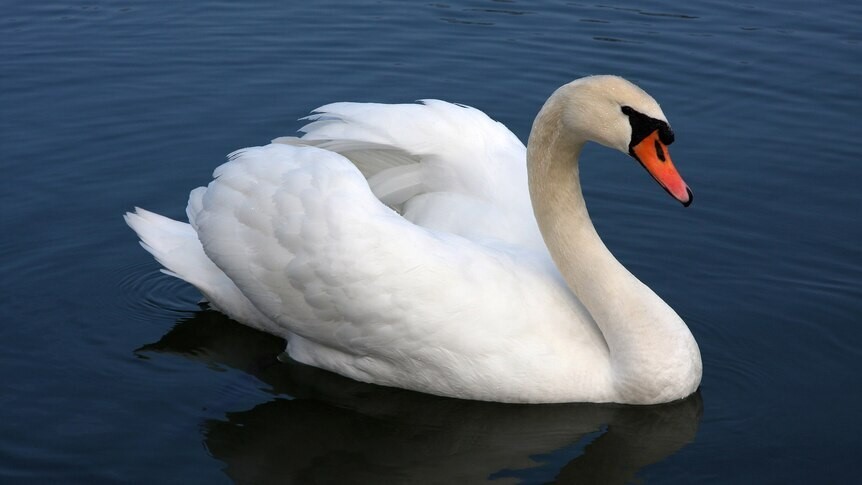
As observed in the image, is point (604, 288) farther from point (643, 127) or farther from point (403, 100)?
point (403, 100)

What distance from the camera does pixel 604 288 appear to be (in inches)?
297

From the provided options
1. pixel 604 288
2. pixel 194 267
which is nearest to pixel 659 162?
pixel 604 288

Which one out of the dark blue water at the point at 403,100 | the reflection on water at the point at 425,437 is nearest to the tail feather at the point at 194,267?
the dark blue water at the point at 403,100

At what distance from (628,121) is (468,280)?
1.18m

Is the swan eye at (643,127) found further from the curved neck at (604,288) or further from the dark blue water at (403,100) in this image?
the dark blue water at (403,100)

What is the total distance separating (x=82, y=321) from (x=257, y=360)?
1138 mm

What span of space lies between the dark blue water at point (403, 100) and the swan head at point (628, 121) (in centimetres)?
138

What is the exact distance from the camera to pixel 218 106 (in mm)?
11922

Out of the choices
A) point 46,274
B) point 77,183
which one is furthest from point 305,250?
point 77,183

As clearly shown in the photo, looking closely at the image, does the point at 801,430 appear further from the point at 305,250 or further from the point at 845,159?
the point at 845,159

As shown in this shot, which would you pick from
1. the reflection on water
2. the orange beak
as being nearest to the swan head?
the orange beak

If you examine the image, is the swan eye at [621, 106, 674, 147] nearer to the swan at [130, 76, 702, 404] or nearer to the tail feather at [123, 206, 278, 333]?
the swan at [130, 76, 702, 404]

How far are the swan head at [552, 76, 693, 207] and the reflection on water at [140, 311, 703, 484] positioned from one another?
129 centimetres

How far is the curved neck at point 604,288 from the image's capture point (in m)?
7.43
